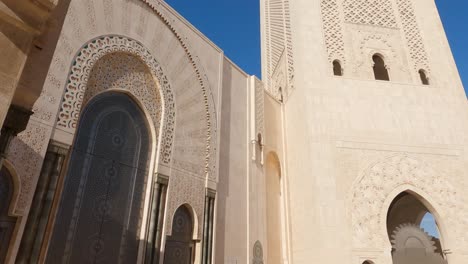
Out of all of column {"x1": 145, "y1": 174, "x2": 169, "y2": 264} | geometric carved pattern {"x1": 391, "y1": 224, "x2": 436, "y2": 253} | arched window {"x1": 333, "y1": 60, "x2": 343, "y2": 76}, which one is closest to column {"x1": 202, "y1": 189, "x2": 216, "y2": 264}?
column {"x1": 145, "y1": 174, "x2": 169, "y2": 264}

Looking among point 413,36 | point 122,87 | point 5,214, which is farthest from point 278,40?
point 5,214

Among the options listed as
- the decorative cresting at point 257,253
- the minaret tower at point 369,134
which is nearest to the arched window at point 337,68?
the minaret tower at point 369,134

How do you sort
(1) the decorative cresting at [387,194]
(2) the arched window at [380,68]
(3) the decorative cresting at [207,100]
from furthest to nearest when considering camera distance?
(2) the arched window at [380,68] < (1) the decorative cresting at [387,194] < (3) the decorative cresting at [207,100]

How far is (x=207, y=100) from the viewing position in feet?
16.8

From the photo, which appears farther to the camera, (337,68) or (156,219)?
(337,68)

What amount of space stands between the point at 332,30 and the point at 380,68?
1686mm

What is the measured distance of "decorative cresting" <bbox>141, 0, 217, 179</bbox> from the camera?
4.74 meters

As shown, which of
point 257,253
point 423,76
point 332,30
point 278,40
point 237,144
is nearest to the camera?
point 257,253

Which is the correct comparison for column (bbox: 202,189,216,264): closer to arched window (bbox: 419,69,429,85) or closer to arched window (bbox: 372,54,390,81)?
→ arched window (bbox: 372,54,390,81)

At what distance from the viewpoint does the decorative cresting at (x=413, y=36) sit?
6418mm

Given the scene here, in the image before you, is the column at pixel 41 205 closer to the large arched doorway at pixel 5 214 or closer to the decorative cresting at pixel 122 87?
the large arched doorway at pixel 5 214

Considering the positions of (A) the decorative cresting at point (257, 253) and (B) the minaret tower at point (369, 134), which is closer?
(B) the minaret tower at point (369, 134)

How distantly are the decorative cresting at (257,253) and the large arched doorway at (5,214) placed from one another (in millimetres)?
3540

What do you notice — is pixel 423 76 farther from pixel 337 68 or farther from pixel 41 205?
pixel 41 205
